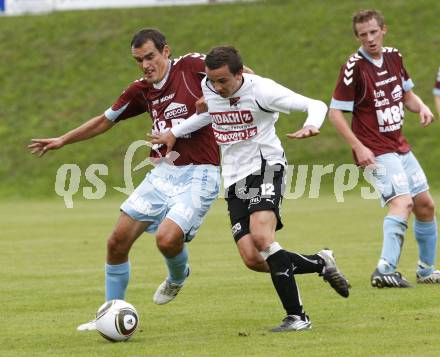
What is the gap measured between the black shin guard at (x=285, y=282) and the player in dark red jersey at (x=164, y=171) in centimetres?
103

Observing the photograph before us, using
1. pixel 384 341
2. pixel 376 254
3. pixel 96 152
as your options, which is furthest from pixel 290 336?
pixel 96 152

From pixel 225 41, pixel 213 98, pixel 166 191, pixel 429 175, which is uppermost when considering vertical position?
pixel 225 41

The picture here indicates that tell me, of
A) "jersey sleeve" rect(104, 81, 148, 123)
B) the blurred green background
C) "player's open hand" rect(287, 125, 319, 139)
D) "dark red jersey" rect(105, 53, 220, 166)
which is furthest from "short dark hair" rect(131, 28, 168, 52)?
the blurred green background

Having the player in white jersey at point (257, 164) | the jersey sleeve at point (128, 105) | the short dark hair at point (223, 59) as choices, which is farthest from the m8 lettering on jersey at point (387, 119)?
the short dark hair at point (223, 59)

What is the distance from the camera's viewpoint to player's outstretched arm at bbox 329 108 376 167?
988cm

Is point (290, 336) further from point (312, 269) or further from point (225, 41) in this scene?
point (225, 41)

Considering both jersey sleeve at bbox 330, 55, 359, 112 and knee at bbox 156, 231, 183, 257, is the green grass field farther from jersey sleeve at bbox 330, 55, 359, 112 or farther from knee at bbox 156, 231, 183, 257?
jersey sleeve at bbox 330, 55, 359, 112

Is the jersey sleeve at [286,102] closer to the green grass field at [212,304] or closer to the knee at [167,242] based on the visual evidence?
the knee at [167,242]

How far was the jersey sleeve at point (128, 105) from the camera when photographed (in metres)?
9.48

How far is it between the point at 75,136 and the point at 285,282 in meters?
2.44

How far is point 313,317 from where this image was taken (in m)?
8.78

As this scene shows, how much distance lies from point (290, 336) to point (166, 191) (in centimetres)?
191

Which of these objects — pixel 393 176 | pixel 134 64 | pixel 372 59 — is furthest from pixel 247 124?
pixel 134 64

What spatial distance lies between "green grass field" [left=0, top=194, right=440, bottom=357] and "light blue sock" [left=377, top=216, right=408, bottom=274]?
0.29 meters
